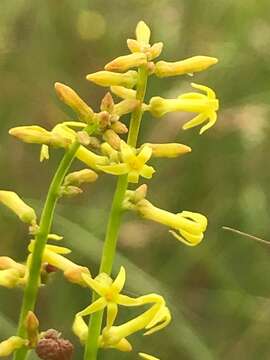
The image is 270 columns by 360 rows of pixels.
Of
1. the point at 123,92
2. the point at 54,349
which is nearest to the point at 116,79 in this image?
the point at 123,92

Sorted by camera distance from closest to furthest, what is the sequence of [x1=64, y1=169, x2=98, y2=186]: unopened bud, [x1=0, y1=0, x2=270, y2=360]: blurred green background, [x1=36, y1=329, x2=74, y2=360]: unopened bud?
[x1=36, y1=329, x2=74, y2=360]: unopened bud < [x1=64, y1=169, x2=98, y2=186]: unopened bud < [x1=0, y1=0, x2=270, y2=360]: blurred green background

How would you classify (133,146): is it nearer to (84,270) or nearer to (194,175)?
(84,270)

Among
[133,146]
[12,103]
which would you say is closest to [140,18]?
[12,103]

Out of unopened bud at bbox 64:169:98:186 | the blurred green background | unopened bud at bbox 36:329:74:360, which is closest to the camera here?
unopened bud at bbox 36:329:74:360

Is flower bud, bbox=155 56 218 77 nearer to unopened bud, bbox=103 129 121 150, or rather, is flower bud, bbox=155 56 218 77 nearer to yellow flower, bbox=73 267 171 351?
unopened bud, bbox=103 129 121 150

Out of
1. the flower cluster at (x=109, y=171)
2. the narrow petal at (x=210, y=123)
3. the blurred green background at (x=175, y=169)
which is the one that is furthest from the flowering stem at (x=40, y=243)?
the blurred green background at (x=175, y=169)

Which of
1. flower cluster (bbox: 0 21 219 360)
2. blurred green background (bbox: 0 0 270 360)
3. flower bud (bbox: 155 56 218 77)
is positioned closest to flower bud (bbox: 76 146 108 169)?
flower cluster (bbox: 0 21 219 360)
